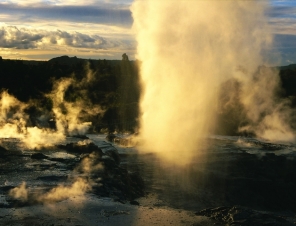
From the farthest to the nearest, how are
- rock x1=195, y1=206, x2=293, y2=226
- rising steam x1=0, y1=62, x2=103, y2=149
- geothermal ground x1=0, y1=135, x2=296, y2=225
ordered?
rising steam x1=0, y1=62, x2=103, y2=149
geothermal ground x1=0, y1=135, x2=296, y2=225
rock x1=195, y1=206, x2=293, y2=226

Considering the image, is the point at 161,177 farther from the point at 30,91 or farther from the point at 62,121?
the point at 30,91

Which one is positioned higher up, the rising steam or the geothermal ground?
the rising steam


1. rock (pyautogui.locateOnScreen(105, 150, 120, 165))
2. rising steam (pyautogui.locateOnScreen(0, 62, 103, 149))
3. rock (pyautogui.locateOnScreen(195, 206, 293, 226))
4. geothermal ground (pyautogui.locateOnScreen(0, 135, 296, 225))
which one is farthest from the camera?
rising steam (pyautogui.locateOnScreen(0, 62, 103, 149))

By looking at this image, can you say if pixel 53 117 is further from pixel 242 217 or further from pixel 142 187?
pixel 242 217

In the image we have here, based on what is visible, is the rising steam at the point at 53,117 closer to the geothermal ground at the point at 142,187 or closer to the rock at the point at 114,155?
the geothermal ground at the point at 142,187

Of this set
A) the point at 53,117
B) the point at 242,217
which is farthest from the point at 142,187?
the point at 53,117

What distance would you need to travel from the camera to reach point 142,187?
13516 mm

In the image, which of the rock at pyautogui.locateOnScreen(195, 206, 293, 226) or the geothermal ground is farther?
the geothermal ground

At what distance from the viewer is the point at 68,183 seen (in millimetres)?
12328

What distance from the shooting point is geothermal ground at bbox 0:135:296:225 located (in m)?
9.98

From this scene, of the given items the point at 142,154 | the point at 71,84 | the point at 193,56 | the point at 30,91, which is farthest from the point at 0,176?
the point at 71,84

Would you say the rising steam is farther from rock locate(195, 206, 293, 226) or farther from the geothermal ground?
rock locate(195, 206, 293, 226)

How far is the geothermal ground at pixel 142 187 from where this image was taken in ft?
32.7

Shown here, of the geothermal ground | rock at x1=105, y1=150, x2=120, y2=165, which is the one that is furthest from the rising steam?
rock at x1=105, y1=150, x2=120, y2=165
